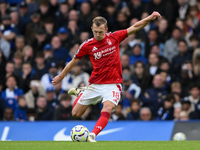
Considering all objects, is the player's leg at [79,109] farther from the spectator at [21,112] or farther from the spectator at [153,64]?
the spectator at [153,64]

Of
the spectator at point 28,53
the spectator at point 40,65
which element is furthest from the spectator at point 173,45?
the spectator at point 28,53

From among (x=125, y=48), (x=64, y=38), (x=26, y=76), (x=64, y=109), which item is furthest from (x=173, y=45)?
(x=26, y=76)

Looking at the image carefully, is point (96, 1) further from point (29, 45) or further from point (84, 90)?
Result: point (84, 90)

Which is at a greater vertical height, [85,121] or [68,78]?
[68,78]

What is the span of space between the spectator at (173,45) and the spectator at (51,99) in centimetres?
368

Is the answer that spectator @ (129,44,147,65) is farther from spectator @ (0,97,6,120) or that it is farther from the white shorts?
the white shorts

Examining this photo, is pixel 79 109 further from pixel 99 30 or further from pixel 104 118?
pixel 99 30

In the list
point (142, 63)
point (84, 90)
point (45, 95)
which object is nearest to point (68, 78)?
point (45, 95)

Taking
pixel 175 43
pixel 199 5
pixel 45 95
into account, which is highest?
pixel 199 5

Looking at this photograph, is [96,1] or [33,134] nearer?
[33,134]

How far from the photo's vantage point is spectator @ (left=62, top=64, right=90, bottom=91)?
1497 centimetres

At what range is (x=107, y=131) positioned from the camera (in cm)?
1302

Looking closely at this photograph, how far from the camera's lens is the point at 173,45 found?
15828 millimetres

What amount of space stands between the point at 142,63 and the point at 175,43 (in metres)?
1.44
